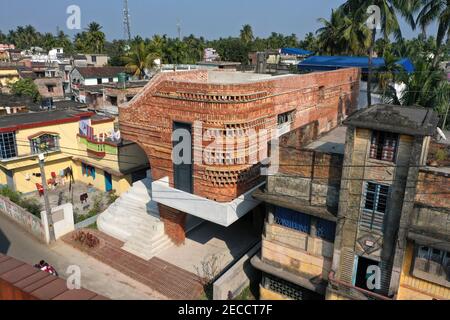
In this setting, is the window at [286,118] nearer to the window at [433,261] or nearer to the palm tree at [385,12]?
the palm tree at [385,12]

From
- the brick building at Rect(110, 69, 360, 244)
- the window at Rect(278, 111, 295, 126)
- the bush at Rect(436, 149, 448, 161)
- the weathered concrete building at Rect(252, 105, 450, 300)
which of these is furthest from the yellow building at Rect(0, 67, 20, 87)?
the bush at Rect(436, 149, 448, 161)

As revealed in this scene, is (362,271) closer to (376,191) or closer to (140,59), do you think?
(376,191)

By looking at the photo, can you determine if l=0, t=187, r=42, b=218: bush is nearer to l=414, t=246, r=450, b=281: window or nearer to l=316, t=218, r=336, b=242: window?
l=316, t=218, r=336, b=242: window

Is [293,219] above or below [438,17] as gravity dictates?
below

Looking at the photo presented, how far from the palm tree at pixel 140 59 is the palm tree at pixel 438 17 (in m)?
29.4

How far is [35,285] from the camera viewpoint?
7.94 m

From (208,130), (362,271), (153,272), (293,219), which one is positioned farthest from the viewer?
(153,272)

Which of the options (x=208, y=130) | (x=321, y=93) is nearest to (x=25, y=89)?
(x=321, y=93)

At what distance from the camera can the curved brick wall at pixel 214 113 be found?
14727 millimetres

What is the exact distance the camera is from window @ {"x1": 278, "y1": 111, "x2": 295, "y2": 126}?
18078 millimetres

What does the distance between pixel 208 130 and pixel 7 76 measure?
49.1 meters

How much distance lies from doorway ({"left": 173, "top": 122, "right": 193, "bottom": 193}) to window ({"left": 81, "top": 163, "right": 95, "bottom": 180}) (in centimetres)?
1129
